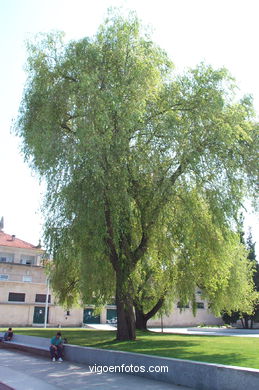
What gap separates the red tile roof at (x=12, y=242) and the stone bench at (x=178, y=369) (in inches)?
1460

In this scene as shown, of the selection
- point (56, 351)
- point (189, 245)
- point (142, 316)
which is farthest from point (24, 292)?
point (189, 245)

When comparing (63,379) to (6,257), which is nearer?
(63,379)

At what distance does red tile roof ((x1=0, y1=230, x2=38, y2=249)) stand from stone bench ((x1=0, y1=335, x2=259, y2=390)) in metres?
37.1

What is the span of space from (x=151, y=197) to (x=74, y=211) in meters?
3.47

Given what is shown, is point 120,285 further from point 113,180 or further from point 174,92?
point 174,92

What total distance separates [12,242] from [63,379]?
43.1m

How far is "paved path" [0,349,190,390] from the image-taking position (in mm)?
9305

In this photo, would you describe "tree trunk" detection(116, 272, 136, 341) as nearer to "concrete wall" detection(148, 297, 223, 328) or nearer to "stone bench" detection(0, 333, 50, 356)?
"stone bench" detection(0, 333, 50, 356)

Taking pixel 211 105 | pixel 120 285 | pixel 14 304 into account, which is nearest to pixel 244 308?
pixel 120 285

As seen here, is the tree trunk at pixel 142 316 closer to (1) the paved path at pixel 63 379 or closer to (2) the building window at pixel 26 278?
(1) the paved path at pixel 63 379

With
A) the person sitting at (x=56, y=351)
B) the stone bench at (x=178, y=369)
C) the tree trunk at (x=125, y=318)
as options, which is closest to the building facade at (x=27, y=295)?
the tree trunk at (x=125, y=318)

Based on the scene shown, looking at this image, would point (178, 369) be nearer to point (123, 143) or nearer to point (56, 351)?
point (56, 351)

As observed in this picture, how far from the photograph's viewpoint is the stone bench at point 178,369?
8156mm

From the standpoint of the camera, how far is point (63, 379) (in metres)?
10.4
